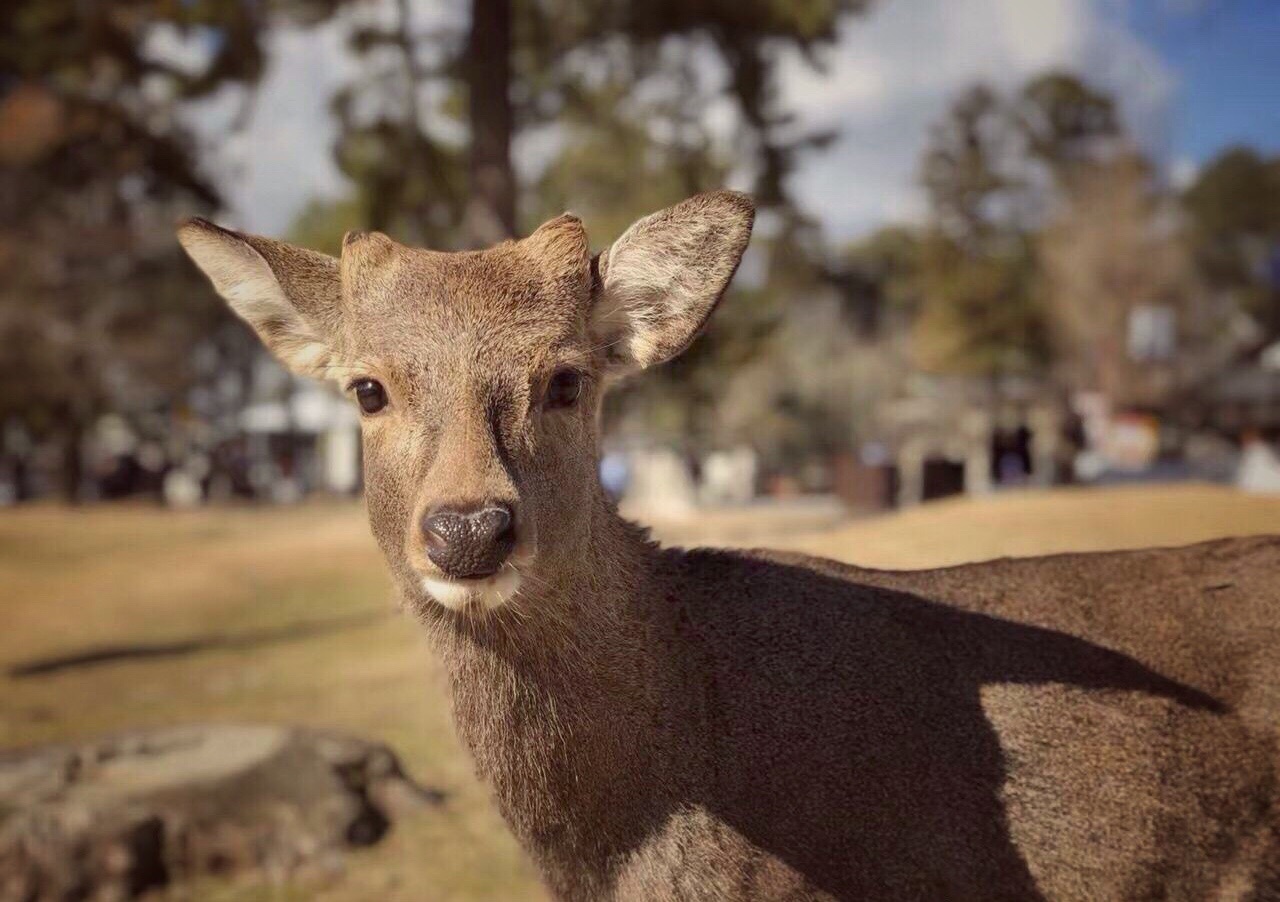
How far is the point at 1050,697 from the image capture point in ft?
11.4

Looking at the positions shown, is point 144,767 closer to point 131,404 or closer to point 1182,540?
point 1182,540

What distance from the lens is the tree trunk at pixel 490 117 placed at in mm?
9062

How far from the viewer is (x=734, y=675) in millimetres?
3533

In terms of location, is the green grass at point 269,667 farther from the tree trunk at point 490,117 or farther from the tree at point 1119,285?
the tree at point 1119,285

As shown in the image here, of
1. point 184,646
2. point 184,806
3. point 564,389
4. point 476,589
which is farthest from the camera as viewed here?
point 184,646

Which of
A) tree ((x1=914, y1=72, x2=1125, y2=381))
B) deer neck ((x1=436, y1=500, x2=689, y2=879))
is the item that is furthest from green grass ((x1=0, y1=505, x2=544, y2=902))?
tree ((x1=914, y1=72, x2=1125, y2=381))

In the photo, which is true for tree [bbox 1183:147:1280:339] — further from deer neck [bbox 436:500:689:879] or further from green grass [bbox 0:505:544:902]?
deer neck [bbox 436:500:689:879]

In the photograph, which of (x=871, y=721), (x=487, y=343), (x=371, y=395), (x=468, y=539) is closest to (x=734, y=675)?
(x=871, y=721)

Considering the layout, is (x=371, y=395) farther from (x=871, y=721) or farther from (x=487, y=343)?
(x=871, y=721)

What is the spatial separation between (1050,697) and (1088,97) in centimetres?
3479

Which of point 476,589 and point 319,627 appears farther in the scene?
point 319,627

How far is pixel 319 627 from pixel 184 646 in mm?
1732

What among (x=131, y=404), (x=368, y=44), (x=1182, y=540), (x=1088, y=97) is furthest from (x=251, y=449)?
(x=1182, y=540)

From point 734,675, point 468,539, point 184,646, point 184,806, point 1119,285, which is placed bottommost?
point 184,646
